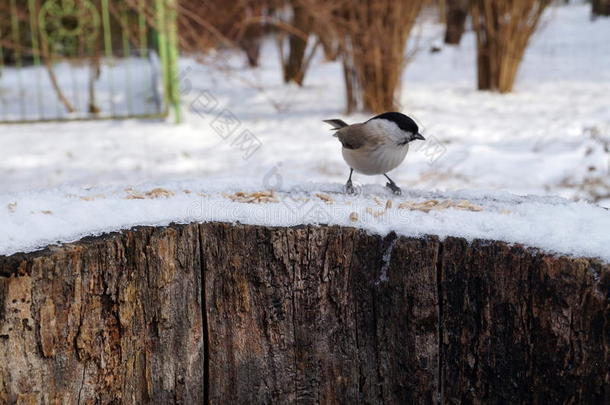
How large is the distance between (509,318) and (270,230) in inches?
28.2

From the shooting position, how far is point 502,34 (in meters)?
7.40

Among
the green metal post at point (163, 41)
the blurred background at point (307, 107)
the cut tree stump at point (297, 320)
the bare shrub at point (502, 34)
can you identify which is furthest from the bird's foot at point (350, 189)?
the bare shrub at point (502, 34)

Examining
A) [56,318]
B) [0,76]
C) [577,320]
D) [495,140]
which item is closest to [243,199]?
[56,318]

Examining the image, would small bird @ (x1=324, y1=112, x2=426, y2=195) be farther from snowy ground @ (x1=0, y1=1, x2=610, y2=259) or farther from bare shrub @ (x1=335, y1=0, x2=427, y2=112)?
bare shrub @ (x1=335, y1=0, x2=427, y2=112)

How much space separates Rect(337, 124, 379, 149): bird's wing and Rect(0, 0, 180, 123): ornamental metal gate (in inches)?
160

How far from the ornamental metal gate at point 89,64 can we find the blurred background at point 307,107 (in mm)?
32

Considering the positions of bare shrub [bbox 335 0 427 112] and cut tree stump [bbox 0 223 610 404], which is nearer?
cut tree stump [bbox 0 223 610 404]

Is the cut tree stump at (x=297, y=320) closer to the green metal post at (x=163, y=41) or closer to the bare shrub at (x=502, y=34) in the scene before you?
the green metal post at (x=163, y=41)

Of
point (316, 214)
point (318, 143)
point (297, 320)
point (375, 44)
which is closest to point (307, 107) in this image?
point (375, 44)

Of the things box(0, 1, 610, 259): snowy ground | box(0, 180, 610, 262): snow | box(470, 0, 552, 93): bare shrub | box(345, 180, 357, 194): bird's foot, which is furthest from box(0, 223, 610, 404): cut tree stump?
box(470, 0, 552, 93): bare shrub

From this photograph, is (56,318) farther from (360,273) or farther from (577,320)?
(577,320)

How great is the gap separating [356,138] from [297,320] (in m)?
0.87

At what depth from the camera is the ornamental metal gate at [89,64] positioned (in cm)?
699

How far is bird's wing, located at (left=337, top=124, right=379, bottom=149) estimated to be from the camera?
262 centimetres
